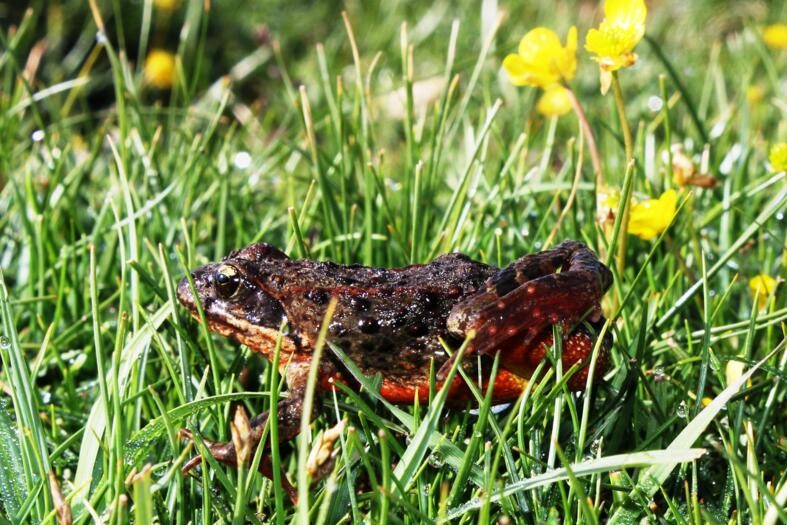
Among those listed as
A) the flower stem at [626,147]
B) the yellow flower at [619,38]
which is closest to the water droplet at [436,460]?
the flower stem at [626,147]

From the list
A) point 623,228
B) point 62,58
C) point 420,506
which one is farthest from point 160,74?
point 420,506

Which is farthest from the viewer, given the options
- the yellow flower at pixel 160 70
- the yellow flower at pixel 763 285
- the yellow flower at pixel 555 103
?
the yellow flower at pixel 160 70

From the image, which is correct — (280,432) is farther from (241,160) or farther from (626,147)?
(241,160)

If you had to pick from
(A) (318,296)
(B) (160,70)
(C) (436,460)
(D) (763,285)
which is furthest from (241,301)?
(B) (160,70)

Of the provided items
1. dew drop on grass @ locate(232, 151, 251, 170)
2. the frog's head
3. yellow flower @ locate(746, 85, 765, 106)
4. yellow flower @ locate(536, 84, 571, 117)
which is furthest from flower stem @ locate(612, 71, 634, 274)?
yellow flower @ locate(746, 85, 765, 106)

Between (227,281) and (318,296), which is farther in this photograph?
(227,281)

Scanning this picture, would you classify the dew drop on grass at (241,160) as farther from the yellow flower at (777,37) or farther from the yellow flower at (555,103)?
the yellow flower at (777,37)
